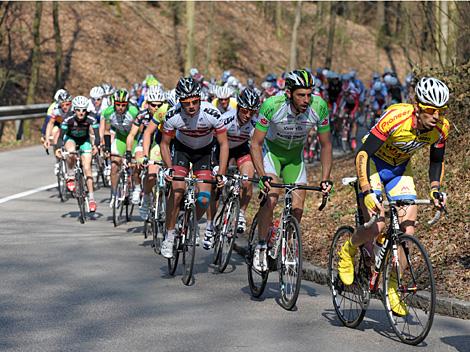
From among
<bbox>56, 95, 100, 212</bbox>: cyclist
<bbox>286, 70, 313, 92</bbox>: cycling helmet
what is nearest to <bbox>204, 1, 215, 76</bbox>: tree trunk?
<bbox>56, 95, 100, 212</bbox>: cyclist

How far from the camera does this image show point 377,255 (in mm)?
7801

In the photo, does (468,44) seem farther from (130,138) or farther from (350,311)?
(350,311)

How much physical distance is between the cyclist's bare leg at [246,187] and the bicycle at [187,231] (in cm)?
200

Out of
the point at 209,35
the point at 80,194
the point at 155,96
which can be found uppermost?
the point at 209,35

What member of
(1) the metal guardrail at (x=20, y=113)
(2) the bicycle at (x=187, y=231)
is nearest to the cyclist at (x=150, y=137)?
(2) the bicycle at (x=187, y=231)

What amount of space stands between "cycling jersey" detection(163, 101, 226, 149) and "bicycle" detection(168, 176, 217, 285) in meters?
0.50

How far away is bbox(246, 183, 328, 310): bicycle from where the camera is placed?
852 centimetres

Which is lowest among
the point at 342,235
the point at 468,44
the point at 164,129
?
the point at 342,235

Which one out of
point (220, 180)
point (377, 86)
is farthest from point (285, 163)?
point (377, 86)

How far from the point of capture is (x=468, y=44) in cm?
1780

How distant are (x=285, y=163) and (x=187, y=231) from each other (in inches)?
50.7

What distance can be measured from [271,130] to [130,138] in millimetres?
5061

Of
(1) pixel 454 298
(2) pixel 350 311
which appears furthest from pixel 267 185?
(1) pixel 454 298

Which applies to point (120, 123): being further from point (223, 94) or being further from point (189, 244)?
point (189, 244)
